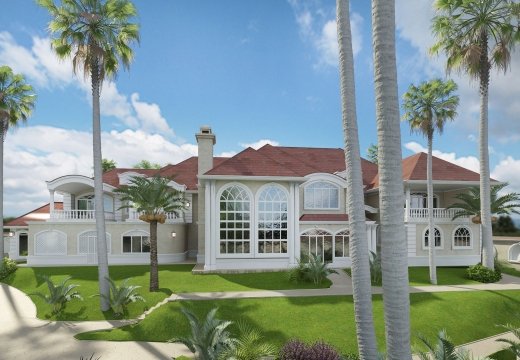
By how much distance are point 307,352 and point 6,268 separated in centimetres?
2472

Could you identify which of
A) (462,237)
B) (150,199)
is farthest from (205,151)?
(462,237)

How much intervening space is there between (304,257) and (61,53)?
19974 millimetres

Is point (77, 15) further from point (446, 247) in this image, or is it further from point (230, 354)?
point (446, 247)

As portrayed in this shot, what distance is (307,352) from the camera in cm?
854

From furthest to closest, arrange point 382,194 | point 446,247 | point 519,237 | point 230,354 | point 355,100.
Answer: point 519,237, point 446,247, point 230,354, point 355,100, point 382,194

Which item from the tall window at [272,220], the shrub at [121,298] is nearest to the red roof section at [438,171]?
the tall window at [272,220]

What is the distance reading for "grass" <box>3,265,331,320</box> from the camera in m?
14.5

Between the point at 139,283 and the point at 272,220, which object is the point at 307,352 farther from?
the point at 139,283

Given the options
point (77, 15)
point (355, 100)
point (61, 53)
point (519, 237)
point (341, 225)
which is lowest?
point (519, 237)

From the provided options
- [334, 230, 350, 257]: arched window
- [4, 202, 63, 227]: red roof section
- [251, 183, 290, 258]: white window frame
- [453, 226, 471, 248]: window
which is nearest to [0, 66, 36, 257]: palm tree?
[4, 202, 63, 227]: red roof section

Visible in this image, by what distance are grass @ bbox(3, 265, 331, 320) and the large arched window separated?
2.16 m

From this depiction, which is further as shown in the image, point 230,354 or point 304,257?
point 304,257

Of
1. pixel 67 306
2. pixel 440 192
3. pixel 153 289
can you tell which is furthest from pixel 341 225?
pixel 67 306

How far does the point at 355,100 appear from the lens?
283 inches
